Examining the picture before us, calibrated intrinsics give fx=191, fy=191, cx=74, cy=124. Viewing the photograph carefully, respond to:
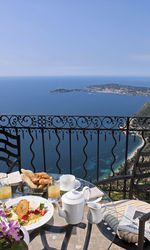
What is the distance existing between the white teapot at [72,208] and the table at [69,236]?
2.2 inches

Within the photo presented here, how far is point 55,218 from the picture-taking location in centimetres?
133

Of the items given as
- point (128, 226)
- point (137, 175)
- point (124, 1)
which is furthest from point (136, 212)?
point (124, 1)

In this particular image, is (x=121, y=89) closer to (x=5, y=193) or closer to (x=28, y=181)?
(x=28, y=181)

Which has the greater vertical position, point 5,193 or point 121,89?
point 121,89

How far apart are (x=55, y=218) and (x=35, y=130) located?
6.15 ft

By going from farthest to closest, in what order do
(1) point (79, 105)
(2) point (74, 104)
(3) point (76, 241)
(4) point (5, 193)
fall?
(2) point (74, 104) < (1) point (79, 105) < (4) point (5, 193) < (3) point (76, 241)

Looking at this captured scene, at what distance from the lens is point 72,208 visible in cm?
121

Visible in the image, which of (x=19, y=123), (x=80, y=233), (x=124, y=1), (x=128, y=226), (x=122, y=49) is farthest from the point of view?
(x=122, y=49)

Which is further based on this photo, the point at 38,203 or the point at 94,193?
the point at 94,193

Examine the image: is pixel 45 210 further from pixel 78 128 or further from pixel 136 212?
pixel 78 128

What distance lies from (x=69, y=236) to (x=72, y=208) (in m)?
0.16

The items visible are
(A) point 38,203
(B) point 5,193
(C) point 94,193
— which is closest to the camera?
(A) point 38,203

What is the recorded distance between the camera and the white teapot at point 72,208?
3.95 feet

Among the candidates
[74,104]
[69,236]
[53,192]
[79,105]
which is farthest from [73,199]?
[74,104]
